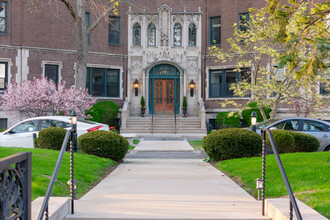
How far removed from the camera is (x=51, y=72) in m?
29.0

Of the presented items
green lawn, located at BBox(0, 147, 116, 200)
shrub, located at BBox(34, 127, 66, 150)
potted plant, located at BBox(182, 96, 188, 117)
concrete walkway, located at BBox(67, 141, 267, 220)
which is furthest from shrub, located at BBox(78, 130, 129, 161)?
potted plant, located at BBox(182, 96, 188, 117)

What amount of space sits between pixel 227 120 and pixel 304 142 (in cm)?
1425

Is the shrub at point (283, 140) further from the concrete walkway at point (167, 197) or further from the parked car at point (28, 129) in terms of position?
the parked car at point (28, 129)

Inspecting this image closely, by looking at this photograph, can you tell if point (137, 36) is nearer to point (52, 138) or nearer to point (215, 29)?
point (215, 29)

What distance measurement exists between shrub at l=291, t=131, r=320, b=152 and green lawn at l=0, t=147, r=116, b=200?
6.31 metres

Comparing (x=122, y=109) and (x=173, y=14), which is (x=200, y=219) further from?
(x=173, y=14)

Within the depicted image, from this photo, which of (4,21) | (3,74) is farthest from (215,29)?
(3,74)

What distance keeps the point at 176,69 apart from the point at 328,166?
22.0 metres

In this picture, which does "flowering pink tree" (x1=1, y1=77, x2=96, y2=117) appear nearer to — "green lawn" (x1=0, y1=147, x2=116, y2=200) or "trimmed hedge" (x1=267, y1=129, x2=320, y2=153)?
"green lawn" (x1=0, y1=147, x2=116, y2=200)

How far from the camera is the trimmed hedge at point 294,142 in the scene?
1418cm

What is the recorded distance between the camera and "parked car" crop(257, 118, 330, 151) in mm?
16109

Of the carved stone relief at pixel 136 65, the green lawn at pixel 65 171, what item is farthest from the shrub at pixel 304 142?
the carved stone relief at pixel 136 65

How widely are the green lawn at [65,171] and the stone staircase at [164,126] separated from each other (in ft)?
48.6

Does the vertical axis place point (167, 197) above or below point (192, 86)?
below
